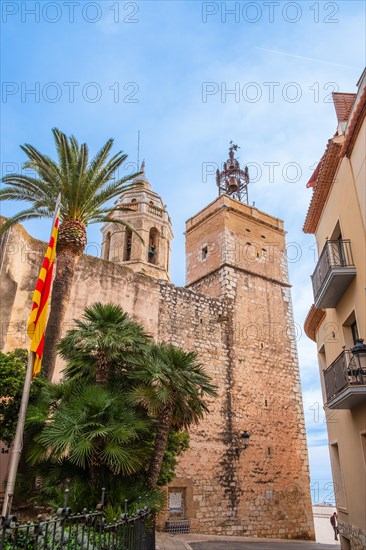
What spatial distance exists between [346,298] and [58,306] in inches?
291

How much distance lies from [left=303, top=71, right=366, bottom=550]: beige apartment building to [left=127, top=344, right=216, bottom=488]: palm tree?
292cm

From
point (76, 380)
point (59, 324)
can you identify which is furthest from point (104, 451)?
point (59, 324)

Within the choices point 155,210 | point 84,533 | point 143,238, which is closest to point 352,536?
point 84,533

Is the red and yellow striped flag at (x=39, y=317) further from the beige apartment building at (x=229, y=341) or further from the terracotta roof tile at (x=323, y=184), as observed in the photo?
the terracotta roof tile at (x=323, y=184)

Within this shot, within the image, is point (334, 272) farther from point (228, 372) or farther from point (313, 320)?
point (228, 372)

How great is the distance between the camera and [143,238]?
30.2 meters

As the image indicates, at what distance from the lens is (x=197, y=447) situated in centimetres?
1533

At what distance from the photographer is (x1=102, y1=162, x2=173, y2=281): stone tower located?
2931cm

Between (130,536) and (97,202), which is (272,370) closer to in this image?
(97,202)

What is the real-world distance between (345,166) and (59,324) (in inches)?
320

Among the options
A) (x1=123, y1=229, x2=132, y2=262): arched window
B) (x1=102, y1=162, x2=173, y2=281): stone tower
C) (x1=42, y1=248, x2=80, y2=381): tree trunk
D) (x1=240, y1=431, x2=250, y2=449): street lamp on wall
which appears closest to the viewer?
(x1=42, y1=248, x2=80, y2=381): tree trunk

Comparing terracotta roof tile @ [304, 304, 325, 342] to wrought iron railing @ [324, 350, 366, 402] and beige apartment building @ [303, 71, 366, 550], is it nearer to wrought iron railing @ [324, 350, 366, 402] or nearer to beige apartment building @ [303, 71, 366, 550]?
beige apartment building @ [303, 71, 366, 550]

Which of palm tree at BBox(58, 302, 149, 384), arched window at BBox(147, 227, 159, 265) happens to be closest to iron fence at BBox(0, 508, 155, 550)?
palm tree at BBox(58, 302, 149, 384)

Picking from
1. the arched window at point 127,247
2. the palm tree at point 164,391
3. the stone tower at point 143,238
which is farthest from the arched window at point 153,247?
the palm tree at point 164,391
